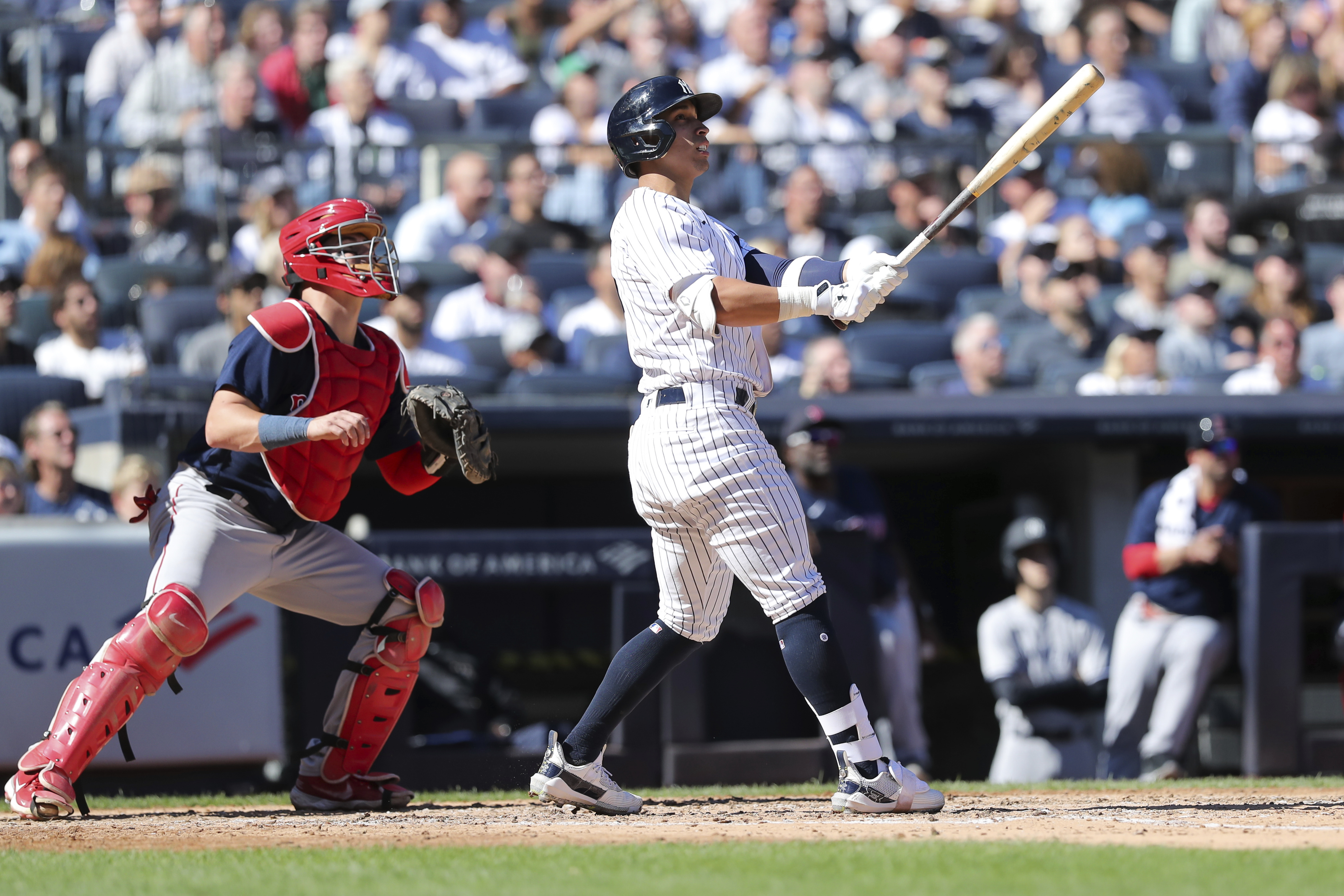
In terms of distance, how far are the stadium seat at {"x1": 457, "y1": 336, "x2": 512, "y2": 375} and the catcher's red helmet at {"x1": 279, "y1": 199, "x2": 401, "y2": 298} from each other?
387cm

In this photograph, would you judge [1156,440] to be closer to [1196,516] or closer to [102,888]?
[1196,516]

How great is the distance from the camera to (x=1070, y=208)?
1003cm

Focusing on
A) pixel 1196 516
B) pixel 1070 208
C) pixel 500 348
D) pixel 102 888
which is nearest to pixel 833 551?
pixel 1196 516

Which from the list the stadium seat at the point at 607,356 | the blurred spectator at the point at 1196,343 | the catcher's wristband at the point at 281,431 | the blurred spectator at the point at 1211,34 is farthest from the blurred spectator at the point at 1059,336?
the catcher's wristband at the point at 281,431

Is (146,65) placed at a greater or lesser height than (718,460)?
greater

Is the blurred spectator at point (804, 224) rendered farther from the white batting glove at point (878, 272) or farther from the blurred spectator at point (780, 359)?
the white batting glove at point (878, 272)

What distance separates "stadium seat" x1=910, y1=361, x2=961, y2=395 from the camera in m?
8.07

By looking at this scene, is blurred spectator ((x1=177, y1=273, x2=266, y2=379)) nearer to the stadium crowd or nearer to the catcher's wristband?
the stadium crowd

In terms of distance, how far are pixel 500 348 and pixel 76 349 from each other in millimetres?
1951

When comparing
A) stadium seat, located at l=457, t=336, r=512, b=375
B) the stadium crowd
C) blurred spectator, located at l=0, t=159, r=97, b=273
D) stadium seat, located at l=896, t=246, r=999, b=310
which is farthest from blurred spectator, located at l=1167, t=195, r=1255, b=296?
blurred spectator, located at l=0, t=159, r=97, b=273

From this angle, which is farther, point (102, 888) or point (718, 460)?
point (718, 460)

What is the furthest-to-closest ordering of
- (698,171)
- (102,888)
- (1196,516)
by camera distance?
(1196,516)
(698,171)
(102,888)

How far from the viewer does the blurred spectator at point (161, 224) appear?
28.8ft

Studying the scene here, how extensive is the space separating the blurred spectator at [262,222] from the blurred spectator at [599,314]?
151 cm
